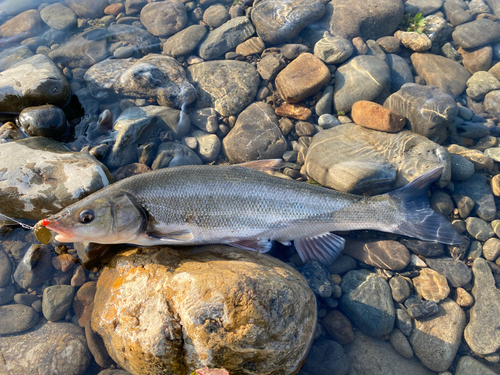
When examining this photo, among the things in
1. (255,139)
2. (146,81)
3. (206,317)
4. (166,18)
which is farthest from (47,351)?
(166,18)

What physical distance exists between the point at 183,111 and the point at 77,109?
2.33m

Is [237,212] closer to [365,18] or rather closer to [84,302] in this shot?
[84,302]

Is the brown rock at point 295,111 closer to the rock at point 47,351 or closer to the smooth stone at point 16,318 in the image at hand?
the rock at point 47,351

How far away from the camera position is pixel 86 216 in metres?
3.83

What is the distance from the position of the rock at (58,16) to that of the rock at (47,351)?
803 cm

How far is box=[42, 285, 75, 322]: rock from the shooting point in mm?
4777

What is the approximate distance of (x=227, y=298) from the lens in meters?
3.31

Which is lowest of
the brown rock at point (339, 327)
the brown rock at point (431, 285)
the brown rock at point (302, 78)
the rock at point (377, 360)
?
the rock at point (377, 360)

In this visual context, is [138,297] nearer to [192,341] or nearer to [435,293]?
[192,341]

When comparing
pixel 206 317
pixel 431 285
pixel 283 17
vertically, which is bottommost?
pixel 431 285

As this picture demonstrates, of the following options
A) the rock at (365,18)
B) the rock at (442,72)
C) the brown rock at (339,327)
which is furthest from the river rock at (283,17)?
the brown rock at (339,327)

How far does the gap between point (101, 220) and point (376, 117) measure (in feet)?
18.1

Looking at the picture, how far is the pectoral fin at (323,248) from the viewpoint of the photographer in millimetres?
5086

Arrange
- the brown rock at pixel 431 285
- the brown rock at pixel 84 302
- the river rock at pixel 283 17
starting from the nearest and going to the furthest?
the brown rock at pixel 84 302
the brown rock at pixel 431 285
the river rock at pixel 283 17
